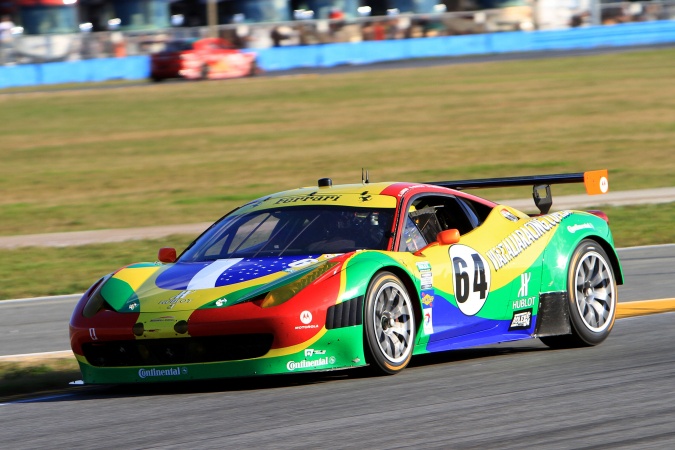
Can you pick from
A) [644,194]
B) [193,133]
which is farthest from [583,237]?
[193,133]

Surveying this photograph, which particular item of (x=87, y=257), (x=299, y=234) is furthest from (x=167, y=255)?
(x=87, y=257)

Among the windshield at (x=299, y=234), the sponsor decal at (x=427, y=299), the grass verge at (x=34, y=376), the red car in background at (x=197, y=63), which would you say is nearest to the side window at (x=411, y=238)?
the windshield at (x=299, y=234)

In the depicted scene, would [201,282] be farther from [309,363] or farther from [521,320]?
[521,320]

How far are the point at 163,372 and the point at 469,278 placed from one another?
6.63ft

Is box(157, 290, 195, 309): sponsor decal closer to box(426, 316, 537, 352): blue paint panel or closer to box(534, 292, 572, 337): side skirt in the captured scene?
box(426, 316, 537, 352): blue paint panel

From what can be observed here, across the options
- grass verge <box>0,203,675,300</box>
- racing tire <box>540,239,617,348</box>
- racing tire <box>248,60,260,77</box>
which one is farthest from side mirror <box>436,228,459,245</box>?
racing tire <box>248,60,260,77</box>

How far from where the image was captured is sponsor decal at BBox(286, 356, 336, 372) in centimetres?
678

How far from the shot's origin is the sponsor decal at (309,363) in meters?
6.78

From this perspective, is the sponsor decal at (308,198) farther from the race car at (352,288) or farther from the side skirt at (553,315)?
the side skirt at (553,315)

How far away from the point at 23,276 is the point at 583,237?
285 inches

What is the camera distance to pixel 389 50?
47062mm

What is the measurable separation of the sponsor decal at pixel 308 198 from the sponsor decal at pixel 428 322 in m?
1.07

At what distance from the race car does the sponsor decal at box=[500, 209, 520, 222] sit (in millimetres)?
16

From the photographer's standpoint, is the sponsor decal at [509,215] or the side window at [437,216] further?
the sponsor decal at [509,215]
